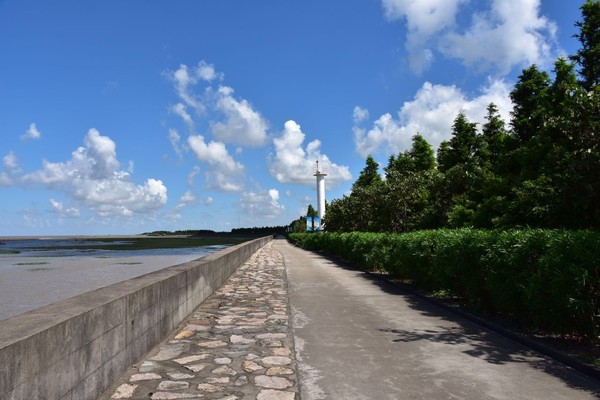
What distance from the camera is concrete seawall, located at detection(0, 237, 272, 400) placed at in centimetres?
332

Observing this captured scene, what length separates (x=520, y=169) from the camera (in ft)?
56.9

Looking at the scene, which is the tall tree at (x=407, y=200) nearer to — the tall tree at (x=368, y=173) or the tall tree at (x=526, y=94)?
the tall tree at (x=526, y=94)

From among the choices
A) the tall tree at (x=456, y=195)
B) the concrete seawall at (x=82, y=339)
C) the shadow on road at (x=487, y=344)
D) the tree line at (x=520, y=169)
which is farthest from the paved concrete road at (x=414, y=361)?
the tall tree at (x=456, y=195)

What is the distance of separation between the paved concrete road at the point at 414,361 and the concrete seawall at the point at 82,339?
218cm

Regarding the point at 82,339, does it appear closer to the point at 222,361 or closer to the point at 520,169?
the point at 222,361

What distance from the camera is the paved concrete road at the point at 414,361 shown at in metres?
5.10

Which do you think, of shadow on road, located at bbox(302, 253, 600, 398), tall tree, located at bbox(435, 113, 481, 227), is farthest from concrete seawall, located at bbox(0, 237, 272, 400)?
tall tree, located at bbox(435, 113, 481, 227)

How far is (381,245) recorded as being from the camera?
18.3 meters

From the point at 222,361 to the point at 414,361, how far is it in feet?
8.74

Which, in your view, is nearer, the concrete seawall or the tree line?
the concrete seawall

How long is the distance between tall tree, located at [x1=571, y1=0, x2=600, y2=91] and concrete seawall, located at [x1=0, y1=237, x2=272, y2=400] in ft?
69.3

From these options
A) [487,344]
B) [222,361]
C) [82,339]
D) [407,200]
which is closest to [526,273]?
[487,344]

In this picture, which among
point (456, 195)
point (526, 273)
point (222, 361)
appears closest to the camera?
point (222, 361)

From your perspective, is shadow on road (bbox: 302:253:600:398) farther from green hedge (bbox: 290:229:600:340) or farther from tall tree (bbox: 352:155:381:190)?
tall tree (bbox: 352:155:381:190)
